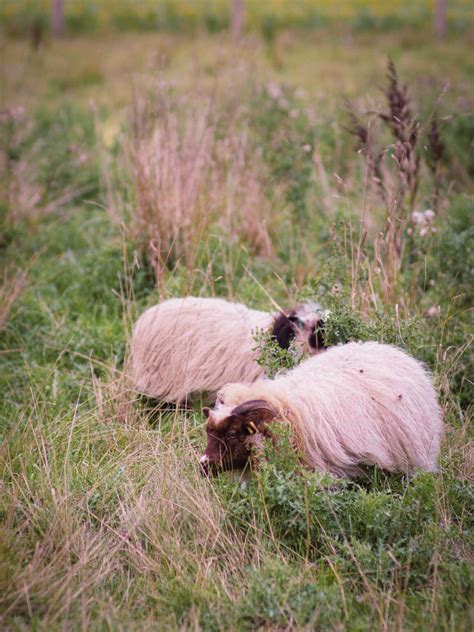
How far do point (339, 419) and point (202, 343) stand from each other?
1310mm

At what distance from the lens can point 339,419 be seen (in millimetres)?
3580

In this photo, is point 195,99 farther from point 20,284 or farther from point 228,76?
point 20,284

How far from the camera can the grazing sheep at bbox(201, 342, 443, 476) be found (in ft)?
11.6

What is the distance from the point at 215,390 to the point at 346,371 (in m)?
1.05

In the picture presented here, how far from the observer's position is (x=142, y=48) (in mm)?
16047

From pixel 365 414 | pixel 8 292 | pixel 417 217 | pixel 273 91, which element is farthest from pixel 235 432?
pixel 273 91

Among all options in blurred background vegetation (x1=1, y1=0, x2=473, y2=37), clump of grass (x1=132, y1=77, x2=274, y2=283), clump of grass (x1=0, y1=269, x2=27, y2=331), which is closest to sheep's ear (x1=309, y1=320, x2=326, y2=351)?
clump of grass (x1=132, y1=77, x2=274, y2=283)

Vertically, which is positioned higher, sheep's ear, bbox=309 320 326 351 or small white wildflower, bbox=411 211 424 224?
small white wildflower, bbox=411 211 424 224

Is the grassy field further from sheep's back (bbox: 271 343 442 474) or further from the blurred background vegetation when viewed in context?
the blurred background vegetation

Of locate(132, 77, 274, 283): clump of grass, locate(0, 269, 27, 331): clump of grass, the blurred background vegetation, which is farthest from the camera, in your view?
the blurred background vegetation

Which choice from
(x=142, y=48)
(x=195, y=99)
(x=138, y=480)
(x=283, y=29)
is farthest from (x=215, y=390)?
(x=283, y=29)

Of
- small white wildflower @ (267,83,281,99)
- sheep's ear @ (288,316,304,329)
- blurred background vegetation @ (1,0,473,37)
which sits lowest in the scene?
sheep's ear @ (288,316,304,329)

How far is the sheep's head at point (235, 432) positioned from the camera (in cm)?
349

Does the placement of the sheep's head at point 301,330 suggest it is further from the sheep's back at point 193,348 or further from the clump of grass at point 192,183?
the clump of grass at point 192,183
